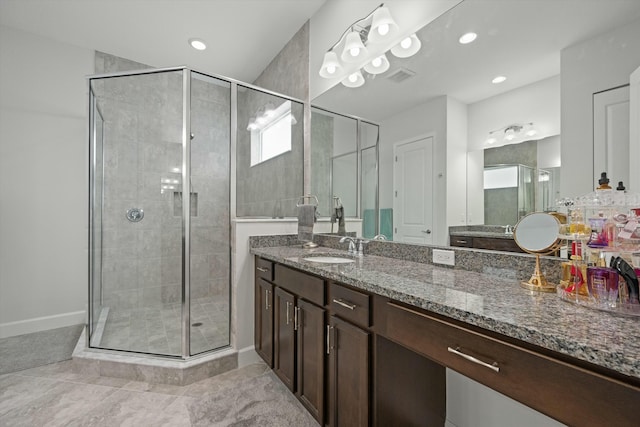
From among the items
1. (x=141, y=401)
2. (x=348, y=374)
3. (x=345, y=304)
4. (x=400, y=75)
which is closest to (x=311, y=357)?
(x=348, y=374)

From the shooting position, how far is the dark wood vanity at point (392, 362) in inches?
22.9

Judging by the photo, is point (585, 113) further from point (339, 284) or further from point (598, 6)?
point (339, 284)

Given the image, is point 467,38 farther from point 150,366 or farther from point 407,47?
point 150,366

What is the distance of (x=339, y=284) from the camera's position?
1.29 meters

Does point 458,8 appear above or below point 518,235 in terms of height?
above

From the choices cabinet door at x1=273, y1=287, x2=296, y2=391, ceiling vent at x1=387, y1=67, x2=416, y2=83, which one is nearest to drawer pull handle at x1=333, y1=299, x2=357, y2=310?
cabinet door at x1=273, y1=287, x2=296, y2=391

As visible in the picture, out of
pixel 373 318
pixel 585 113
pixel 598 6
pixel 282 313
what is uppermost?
pixel 598 6

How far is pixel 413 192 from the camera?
1673mm

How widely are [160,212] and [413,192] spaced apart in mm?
2134

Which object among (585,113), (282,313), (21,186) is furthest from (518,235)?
(21,186)

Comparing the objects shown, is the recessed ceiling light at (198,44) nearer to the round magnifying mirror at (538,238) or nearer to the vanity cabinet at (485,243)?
the vanity cabinet at (485,243)

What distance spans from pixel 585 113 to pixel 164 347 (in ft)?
8.91

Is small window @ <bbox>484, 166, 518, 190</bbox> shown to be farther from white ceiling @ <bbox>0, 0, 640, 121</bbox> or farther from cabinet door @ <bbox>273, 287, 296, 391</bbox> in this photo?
cabinet door @ <bbox>273, 287, 296, 391</bbox>

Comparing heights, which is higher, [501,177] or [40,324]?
[501,177]
